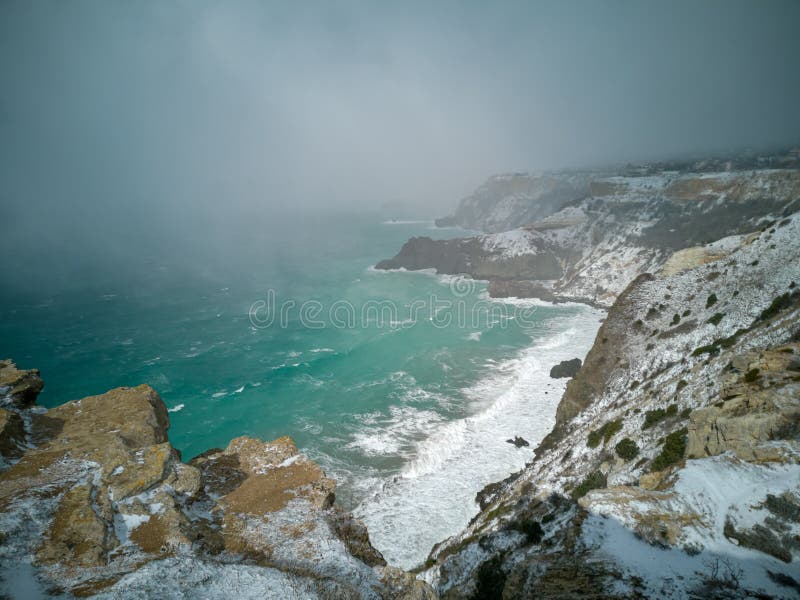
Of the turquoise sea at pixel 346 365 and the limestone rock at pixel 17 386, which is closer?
the limestone rock at pixel 17 386

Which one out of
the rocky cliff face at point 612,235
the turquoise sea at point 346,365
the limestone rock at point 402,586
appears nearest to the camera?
the limestone rock at point 402,586

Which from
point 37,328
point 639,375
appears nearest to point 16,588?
point 639,375

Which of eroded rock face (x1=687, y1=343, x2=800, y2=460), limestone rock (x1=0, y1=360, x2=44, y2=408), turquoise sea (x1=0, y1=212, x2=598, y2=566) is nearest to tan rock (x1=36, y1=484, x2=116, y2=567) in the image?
limestone rock (x1=0, y1=360, x2=44, y2=408)

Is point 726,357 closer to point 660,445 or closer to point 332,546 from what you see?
point 660,445

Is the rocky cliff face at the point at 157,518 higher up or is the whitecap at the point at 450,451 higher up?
the rocky cliff face at the point at 157,518

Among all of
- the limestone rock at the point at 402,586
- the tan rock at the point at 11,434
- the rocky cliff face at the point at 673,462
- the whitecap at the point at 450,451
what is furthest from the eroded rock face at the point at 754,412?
the tan rock at the point at 11,434

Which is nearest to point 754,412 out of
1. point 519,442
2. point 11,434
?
point 519,442

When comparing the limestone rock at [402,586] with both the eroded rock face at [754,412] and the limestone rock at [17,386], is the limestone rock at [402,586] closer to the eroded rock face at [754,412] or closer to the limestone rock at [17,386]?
the eroded rock face at [754,412]
